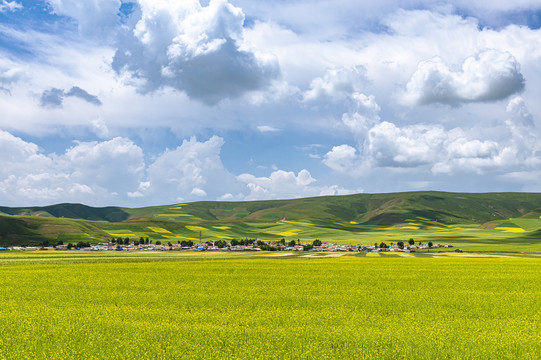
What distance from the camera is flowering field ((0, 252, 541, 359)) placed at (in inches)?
766

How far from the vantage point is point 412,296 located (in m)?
35.9

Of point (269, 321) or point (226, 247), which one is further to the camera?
point (226, 247)

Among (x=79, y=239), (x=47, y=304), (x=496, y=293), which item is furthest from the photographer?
(x=79, y=239)

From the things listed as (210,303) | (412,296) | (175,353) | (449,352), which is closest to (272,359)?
(175,353)

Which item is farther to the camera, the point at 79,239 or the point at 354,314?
the point at 79,239

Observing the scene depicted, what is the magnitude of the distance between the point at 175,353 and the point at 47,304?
62.9ft

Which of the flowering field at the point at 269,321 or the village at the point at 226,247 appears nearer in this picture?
the flowering field at the point at 269,321

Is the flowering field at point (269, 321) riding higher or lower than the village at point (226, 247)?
higher

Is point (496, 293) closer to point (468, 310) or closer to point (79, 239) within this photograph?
point (468, 310)

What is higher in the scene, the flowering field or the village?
the flowering field

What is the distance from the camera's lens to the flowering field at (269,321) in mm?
19469

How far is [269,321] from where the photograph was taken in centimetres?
2544

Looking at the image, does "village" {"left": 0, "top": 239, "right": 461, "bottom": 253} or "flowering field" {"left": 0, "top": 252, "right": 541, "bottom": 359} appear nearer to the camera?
"flowering field" {"left": 0, "top": 252, "right": 541, "bottom": 359}

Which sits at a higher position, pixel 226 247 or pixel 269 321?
pixel 269 321
